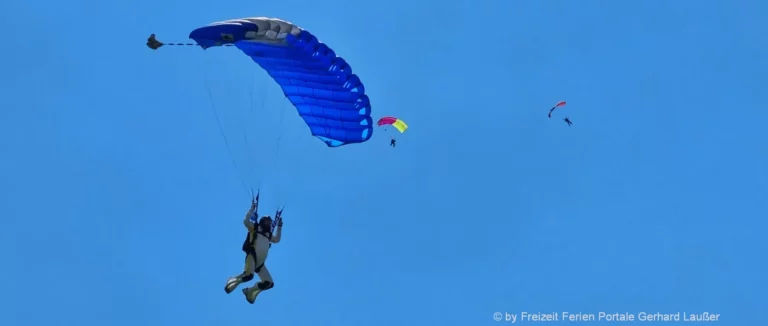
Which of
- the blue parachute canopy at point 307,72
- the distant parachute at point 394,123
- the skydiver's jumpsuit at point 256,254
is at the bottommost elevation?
the skydiver's jumpsuit at point 256,254

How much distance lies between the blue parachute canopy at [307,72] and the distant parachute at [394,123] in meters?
11.3

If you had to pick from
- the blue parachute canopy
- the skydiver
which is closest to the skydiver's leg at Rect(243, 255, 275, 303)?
the skydiver

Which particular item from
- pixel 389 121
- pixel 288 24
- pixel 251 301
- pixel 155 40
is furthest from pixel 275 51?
pixel 389 121

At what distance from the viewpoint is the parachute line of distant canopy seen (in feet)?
80.1

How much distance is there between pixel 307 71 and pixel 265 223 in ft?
11.1

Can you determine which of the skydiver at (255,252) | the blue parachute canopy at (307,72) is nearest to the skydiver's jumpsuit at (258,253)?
the skydiver at (255,252)

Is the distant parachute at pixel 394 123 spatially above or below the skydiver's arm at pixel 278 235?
above

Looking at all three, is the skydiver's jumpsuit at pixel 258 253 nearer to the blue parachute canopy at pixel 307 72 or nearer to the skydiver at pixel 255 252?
the skydiver at pixel 255 252

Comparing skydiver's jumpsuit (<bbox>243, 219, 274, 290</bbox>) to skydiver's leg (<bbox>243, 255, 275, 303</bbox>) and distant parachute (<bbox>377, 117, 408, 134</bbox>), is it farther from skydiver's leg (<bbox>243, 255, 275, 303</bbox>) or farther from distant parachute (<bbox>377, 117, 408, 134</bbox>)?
distant parachute (<bbox>377, 117, 408, 134</bbox>)

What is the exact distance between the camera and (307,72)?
26203 mm

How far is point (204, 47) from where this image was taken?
78.4 ft

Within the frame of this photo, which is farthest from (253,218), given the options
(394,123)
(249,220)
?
(394,123)

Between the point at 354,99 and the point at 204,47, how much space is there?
3.81 m

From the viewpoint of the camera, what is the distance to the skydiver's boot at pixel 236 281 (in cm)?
2467
